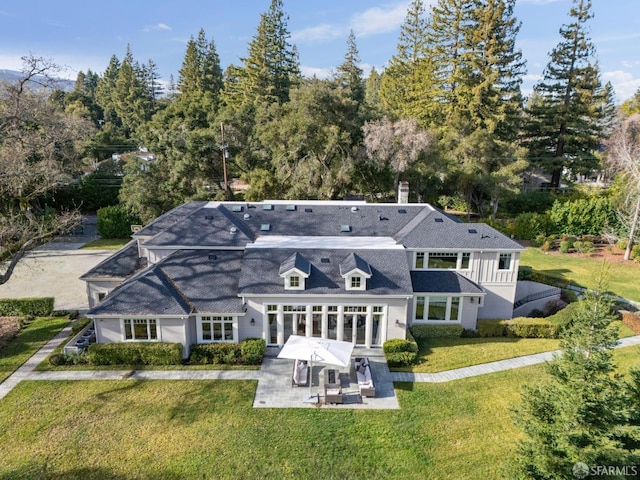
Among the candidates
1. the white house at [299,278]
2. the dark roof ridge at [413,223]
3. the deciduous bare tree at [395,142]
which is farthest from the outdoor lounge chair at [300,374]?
the deciduous bare tree at [395,142]

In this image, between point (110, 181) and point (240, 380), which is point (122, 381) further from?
point (110, 181)

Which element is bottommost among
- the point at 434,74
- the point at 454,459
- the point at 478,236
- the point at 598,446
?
the point at 454,459

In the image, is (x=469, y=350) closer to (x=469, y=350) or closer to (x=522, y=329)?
(x=469, y=350)

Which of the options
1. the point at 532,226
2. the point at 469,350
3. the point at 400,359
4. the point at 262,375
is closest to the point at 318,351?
the point at 262,375

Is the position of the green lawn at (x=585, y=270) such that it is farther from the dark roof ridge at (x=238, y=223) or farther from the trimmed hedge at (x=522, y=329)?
the dark roof ridge at (x=238, y=223)

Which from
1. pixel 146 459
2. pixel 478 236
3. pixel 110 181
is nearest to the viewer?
pixel 146 459

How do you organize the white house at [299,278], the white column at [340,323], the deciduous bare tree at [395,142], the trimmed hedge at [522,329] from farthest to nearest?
the deciduous bare tree at [395,142] → the trimmed hedge at [522,329] → the white column at [340,323] → the white house at [299,278]

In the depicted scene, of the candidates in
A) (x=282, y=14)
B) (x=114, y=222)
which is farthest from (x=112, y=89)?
(x=114, y=222)
